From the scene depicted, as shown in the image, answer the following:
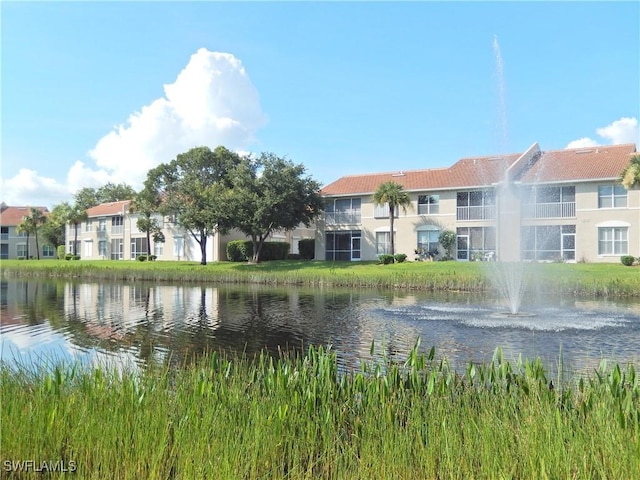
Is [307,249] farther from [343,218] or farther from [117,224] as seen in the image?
[117,224]

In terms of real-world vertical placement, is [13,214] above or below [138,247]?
above

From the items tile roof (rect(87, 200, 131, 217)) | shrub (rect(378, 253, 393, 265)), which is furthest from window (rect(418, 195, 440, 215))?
tile roof (rect(87, 200, 131, 217))

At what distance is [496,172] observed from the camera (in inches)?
1736

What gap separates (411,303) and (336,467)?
1868 centimetres

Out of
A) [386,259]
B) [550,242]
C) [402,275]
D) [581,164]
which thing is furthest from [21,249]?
[581,164]

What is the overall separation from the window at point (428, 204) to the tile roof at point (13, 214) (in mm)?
64303

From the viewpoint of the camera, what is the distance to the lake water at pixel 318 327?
12.0 m

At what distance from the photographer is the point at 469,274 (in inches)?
1154

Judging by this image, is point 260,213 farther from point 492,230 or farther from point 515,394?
point 515,394

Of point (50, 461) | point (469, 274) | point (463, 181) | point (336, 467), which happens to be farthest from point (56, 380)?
point (463, 181)

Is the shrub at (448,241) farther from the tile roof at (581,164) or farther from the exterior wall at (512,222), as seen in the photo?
the tile roof at (581,164)

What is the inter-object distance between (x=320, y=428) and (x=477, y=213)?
130ft

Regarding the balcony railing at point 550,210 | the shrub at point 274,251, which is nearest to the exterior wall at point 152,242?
the shrub at point 274,251

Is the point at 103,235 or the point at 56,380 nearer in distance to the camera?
the point at 56,380
